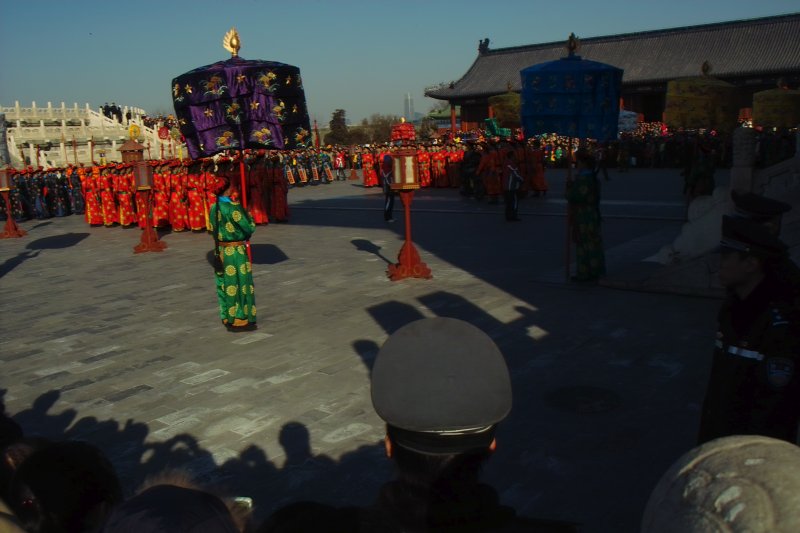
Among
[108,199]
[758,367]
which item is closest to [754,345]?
[758,367]

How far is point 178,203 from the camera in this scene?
54.5ft

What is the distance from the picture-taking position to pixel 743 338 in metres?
2.84

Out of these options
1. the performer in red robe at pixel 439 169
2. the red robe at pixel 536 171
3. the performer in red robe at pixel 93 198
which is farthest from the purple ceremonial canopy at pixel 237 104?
the performer in red robe at pixel 439 169

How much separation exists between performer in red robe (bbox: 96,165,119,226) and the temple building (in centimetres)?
2101

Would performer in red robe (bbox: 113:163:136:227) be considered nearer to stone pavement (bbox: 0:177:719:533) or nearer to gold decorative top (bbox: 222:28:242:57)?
stone pavement (bbox: 0:177:719:533)

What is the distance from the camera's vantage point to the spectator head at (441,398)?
5.05ft

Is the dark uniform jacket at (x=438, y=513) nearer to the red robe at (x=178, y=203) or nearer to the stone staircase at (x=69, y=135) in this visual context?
the red robe at (x=178, y=203)

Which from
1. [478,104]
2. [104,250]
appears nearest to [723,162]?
[478,104]

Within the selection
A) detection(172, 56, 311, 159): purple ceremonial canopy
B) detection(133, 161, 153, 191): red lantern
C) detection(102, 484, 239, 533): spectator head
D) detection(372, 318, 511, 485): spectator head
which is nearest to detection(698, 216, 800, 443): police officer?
detection(372, 318, 511, 485): spectator head

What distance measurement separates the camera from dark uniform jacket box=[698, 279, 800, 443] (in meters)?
2.71

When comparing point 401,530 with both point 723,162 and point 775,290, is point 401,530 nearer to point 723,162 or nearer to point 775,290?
point 775,290

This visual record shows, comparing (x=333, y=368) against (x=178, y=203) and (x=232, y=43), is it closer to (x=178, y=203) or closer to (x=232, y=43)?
(x=232, y=43)

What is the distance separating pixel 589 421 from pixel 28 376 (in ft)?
16.2

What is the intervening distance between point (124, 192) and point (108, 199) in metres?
0.60
